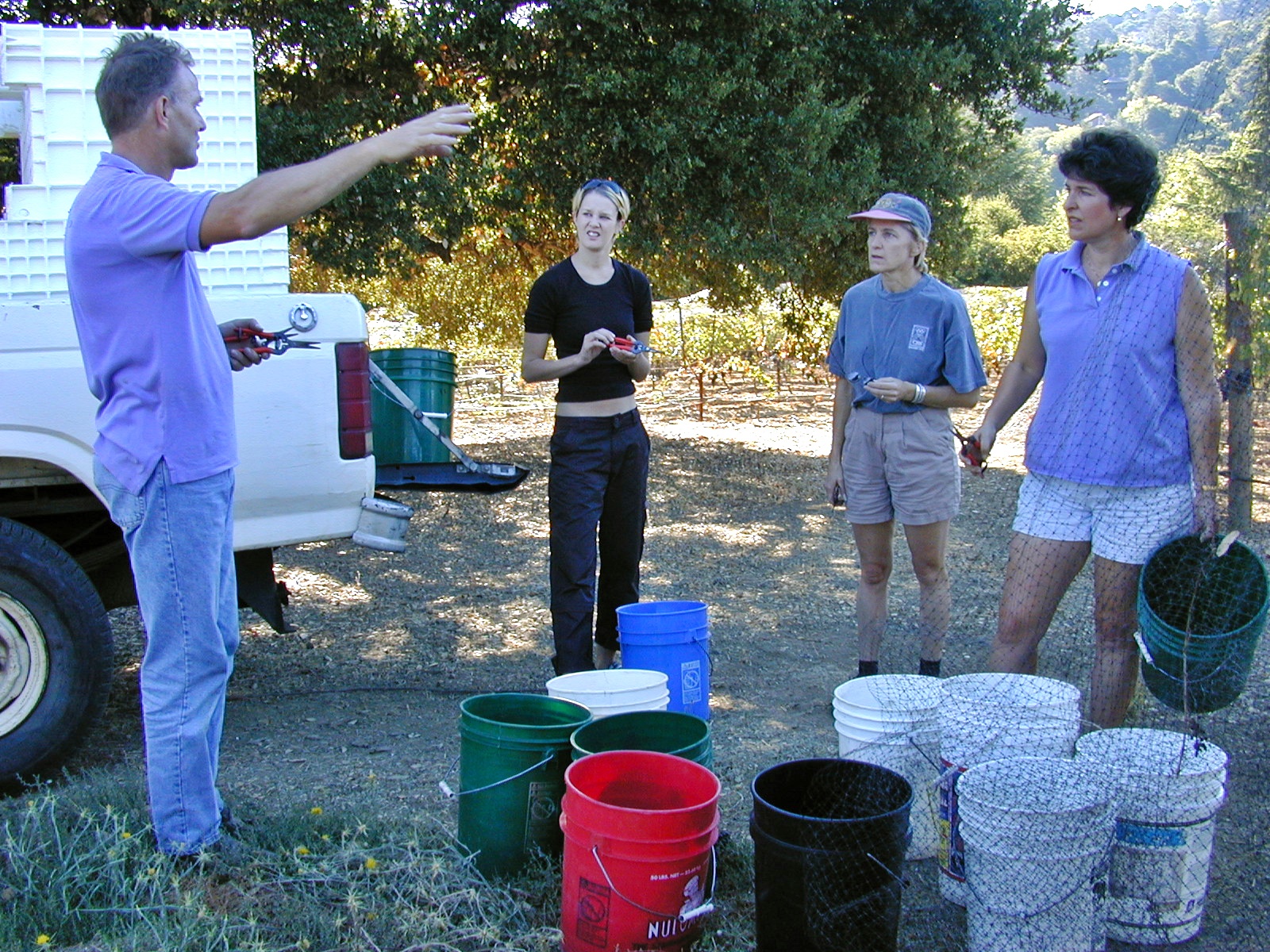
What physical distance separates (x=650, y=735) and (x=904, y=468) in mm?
1636

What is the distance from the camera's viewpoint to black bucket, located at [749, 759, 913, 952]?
2.47 metres

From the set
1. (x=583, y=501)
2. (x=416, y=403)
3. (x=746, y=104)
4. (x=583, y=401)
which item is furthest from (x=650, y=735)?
(x=746, y=104)

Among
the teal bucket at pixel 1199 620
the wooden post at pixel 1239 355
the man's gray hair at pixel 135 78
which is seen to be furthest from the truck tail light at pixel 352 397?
the wooden post at pixel 1239 355

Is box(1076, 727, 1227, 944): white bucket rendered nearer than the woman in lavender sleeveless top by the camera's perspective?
Yes

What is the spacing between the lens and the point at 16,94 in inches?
162

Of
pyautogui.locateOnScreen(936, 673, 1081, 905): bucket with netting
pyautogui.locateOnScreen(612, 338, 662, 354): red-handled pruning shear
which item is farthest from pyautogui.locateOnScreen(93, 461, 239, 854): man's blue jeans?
pyautogui.locateOnScreen(936, 673, 1081, 905): bucket with netting

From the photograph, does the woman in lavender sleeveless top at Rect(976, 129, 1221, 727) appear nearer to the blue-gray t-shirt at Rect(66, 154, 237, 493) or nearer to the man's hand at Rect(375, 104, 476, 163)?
the man's hand at Rect(375, 104, 476, 163)

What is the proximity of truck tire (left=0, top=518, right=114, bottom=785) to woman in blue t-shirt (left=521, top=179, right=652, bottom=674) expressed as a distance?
1.60 m

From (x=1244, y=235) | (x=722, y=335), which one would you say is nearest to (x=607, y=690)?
(x=1244, y=235)

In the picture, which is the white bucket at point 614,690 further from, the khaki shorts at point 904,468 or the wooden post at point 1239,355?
the wooden post at point 1239,355

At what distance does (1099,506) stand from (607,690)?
1.54m

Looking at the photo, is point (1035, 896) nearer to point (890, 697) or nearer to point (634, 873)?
point (890, 697)

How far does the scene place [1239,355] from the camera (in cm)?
585

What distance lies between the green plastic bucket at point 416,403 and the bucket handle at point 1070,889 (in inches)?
118
